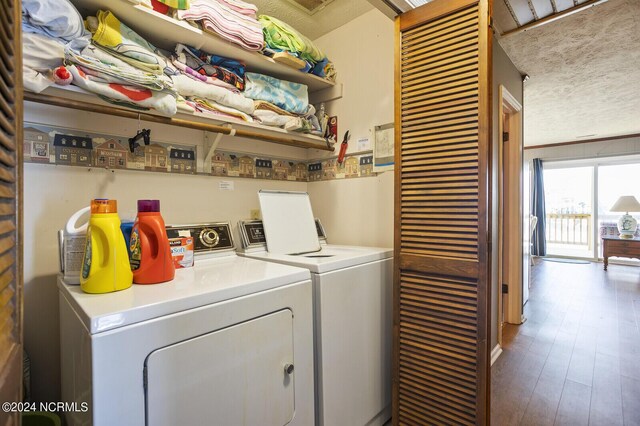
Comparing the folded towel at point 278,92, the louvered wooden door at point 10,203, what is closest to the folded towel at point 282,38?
the folded towel at point 278,92

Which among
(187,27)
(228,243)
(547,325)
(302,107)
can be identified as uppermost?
(187,27)

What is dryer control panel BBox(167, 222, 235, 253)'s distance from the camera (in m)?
1.45

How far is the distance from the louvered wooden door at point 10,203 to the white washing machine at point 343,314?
0.92 metres

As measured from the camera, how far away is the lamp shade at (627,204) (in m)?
5.55

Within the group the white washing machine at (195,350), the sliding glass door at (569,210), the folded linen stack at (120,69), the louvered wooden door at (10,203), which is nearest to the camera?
the louvered wooden door at (10,203)

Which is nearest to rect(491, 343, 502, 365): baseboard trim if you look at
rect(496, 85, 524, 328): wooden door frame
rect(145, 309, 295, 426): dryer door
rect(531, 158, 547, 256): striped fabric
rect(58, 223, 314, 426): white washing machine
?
rect(496, 85, 524, 328): wooden door frame

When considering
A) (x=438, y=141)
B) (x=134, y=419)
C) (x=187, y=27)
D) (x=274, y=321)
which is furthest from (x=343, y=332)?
(x=187, y=27)

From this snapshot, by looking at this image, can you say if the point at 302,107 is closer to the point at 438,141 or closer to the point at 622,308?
the point at 438,141

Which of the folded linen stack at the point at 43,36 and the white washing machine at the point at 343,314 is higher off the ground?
the folded linen stack at the point at 43,36

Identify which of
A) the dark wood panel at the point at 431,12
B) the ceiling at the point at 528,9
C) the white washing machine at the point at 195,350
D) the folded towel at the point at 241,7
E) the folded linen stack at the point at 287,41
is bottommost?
the white washing machine at the point at 195,350

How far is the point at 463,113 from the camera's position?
134cm

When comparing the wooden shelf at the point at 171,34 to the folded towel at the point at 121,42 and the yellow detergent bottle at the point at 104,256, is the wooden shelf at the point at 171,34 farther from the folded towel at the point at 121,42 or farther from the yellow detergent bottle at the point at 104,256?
the yellow detergent bottle at the point at 104,256

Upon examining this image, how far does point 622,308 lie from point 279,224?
4184 mm

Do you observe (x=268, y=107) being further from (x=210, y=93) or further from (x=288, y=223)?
(x=288, y=223)
